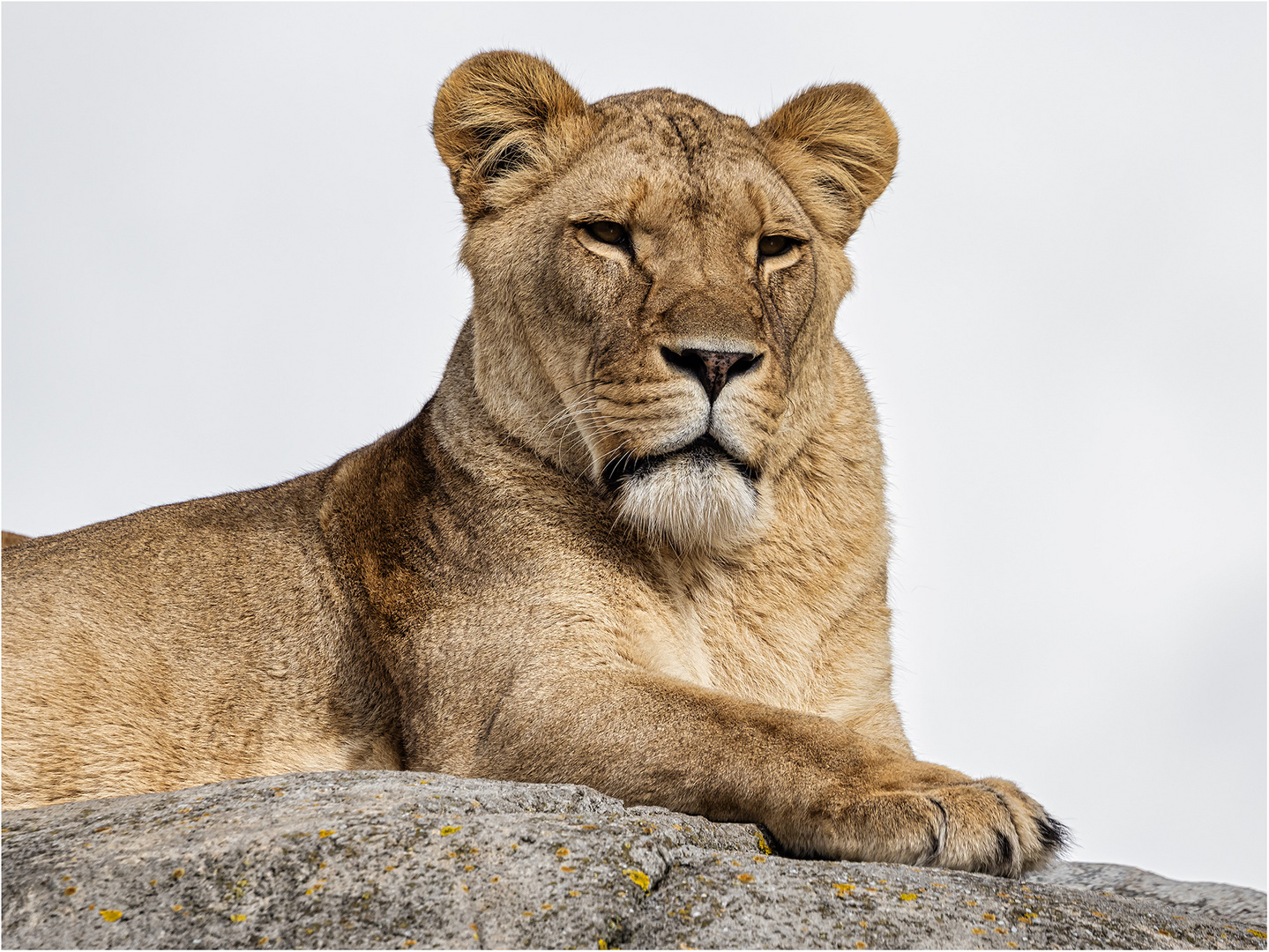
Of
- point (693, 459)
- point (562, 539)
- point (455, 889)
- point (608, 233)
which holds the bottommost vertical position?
point (455, 889)

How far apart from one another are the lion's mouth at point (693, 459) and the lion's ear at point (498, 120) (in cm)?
156

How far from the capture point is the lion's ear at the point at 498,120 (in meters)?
5.11

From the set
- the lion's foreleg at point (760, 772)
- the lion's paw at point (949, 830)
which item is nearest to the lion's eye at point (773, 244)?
the lion's foreleg at point (760, 772)

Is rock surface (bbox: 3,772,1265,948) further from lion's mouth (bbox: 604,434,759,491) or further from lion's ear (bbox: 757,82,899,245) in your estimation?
lion's ear (bbox: 757,82,899,245)

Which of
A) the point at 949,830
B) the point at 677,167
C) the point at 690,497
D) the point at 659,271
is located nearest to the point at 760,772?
the point at 949,830

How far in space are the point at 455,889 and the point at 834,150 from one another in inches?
150

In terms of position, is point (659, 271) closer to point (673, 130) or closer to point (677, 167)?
point (677, 167)

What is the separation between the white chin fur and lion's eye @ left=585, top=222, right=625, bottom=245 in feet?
3.24

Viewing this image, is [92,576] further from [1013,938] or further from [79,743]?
[1013,938]

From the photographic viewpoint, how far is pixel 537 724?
13.5ft

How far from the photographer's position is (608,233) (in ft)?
15.3

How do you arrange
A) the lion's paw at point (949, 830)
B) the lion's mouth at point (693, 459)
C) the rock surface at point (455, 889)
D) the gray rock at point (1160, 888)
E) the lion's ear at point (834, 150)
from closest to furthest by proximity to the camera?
the rock surface at point (455, 889) < the lion's paw at point (949, 830) < the lion's mouth at point (693, 459) < the gray rock at point (1160, 888) < the lion's ear at point (834, 150)

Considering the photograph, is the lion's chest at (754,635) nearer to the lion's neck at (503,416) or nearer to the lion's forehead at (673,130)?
the lion's neck at (503,416)

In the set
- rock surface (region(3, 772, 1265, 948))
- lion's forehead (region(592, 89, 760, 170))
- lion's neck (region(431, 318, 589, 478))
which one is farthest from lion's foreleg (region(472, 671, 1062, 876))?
lion's forehead (region(592, 89, 760, 170))
